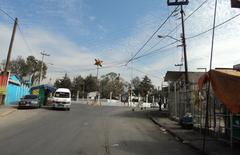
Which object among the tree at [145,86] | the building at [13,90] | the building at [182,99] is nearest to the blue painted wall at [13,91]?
the building at [13,90]

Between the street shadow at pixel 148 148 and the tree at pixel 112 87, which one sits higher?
the tree at pixel 112 87

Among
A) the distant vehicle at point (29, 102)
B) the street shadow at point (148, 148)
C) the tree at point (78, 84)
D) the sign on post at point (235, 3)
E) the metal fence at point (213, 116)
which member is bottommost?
the street shadow at point (148, 148)

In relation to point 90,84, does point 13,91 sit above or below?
below

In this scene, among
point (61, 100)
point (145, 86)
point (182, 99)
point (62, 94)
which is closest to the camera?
point (182, 99)

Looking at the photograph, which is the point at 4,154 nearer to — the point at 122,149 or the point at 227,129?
the point at 122,149

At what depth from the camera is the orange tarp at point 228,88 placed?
1348cm

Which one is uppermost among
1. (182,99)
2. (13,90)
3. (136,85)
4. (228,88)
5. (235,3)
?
(136,85)

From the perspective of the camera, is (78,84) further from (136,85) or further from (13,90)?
(13,90)

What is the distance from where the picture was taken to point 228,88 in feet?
45.8

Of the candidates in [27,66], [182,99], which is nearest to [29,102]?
[182,99]

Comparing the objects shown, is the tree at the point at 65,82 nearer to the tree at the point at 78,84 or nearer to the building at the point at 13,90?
the tree at the point at 78,84

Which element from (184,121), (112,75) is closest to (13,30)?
(184,121)

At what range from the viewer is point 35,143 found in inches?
560

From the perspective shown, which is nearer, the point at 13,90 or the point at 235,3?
the point at 235,3
